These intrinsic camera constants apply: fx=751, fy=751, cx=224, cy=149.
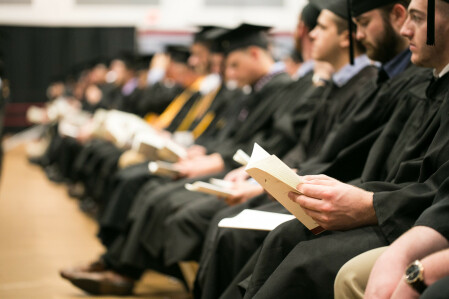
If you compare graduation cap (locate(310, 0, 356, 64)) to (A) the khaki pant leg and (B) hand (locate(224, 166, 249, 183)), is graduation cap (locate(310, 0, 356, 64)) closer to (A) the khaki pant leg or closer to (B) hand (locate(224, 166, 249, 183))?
(B) hand (locate(224, 166, 249, 183))

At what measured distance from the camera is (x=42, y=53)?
1916cm

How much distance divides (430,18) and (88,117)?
31.9 ft

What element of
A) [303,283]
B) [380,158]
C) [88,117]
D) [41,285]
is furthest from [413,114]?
[88,117]

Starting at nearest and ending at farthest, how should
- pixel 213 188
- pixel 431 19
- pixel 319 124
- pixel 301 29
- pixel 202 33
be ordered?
pixel 431 19
pixel 213 188
pixel 319 124
pixel 301 29
pixel 202 33

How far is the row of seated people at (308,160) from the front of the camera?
2416 millimetres

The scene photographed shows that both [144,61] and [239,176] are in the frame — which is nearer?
[239,176]

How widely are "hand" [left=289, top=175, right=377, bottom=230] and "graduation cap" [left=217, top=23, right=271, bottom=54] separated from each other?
3115 millimetres

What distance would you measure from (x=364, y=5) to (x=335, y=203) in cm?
128

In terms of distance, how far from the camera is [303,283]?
233cm

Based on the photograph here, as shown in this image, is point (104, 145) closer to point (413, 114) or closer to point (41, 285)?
point (41, 285)

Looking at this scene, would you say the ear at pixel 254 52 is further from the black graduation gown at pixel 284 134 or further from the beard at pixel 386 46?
the beard at pixel 386 46

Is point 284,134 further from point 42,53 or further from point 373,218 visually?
point 42,53

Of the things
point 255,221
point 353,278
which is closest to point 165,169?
point 255,221

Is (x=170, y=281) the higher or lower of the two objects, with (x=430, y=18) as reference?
lower
